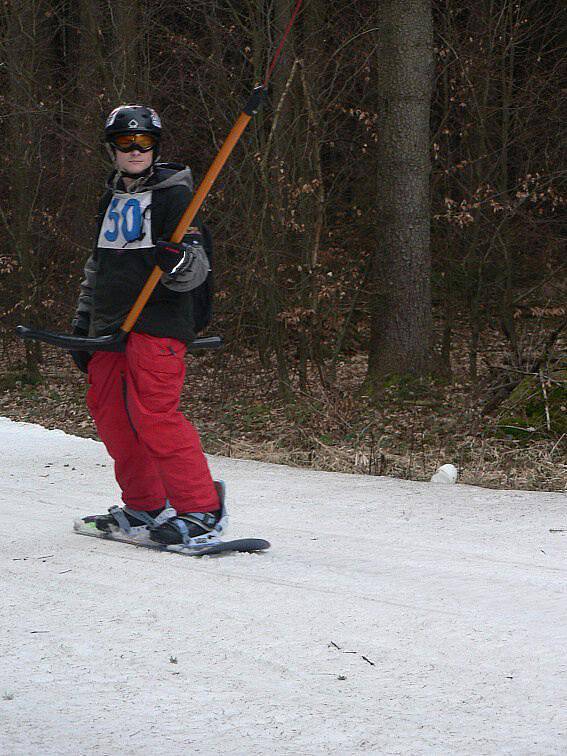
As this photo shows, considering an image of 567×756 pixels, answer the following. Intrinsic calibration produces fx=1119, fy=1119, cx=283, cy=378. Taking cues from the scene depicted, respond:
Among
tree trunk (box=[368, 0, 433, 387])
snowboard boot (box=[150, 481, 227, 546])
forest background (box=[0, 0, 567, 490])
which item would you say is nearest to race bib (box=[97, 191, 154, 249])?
snowboard boot (box=[150, 481, 227, 546])

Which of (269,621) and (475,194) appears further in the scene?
(475,194)

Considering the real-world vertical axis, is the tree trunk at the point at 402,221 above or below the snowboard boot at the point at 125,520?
above

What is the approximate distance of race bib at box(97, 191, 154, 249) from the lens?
5004mm

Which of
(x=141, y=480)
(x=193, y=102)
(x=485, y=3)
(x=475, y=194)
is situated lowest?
(x=141, y=480)

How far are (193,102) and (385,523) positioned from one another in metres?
6.88

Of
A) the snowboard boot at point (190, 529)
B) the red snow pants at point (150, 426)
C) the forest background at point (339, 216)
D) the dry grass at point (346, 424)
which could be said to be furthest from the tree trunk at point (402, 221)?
the snowboard boot at point (190, 529)

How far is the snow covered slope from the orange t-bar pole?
1113mm

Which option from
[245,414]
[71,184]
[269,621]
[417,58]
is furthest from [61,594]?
[71,184]

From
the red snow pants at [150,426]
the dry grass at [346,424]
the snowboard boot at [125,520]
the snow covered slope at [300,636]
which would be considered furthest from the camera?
the dry grass at [346,424]

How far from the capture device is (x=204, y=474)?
16.8ft

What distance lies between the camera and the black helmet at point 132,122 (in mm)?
4996

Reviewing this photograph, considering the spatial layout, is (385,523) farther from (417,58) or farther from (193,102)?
(193,102)

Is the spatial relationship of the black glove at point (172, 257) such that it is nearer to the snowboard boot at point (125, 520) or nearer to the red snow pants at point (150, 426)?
the red snow pants at point (150, 426)

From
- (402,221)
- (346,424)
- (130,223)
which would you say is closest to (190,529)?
(130,223)
